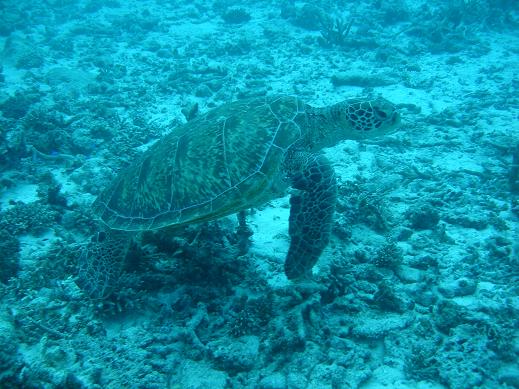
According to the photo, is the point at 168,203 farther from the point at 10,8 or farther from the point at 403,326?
the point at 10,8

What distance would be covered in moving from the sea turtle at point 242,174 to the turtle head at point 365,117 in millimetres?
12

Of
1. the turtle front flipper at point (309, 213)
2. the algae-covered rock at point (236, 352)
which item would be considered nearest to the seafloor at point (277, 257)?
the algae-covered rock at point (236, 352)

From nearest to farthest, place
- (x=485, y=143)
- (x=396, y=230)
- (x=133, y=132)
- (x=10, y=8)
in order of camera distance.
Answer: (x=396, y=230) → (x=485, y=143) → (x=133, y=132) → (x=10, y=8)

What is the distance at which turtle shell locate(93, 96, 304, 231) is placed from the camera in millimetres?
3518

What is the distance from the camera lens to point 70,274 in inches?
152

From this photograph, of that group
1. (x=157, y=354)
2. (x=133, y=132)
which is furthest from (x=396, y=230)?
(x=133, y=132)

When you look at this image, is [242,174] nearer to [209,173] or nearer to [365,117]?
[209,173]

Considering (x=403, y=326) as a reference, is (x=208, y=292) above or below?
below

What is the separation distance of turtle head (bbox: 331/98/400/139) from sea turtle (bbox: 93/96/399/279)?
12 millimetres

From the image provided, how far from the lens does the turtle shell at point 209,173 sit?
352 centimetres

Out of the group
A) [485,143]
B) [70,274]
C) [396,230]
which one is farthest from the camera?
[485,143]

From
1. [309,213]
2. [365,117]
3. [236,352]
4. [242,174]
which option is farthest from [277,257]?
[365,117]

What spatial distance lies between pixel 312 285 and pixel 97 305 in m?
2.28

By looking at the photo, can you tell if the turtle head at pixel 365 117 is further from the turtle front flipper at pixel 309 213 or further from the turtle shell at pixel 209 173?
the turtle front flipper at pixel 309 213
